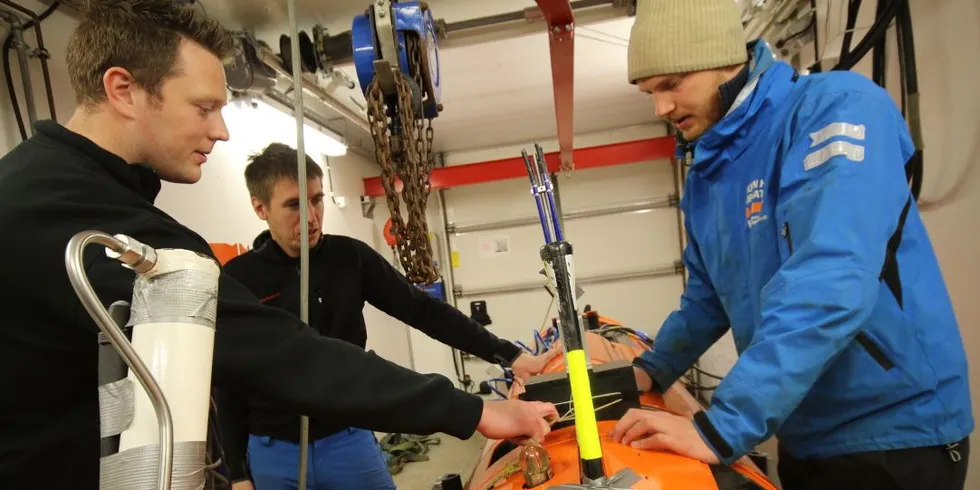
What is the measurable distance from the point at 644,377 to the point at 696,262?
392mm

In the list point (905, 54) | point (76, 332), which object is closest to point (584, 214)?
point (905, 54)

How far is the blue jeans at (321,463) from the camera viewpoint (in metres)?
1.88

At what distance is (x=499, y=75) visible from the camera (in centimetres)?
378

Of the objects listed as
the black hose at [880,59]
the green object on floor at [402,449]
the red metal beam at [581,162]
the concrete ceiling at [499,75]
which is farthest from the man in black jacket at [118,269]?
the red metal beam at [581,162]

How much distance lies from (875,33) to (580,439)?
190 centimetres

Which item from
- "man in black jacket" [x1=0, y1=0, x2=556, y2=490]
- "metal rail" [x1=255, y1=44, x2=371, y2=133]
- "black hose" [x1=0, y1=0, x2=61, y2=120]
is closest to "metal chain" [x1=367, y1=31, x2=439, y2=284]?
"man in black jacket" [x1=0, y1=0, x2=556, y2=490]

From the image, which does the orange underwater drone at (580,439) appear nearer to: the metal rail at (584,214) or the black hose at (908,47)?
the black hose at (908,47)

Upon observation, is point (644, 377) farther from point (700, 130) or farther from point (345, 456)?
point (345, 456)

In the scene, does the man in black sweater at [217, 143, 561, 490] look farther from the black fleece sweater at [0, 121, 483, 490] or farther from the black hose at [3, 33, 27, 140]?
the black fleece sweater at [0, 121, 483, 490]

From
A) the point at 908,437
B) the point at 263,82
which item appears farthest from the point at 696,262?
the point at 263,82

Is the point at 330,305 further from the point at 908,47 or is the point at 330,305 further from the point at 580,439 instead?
the point at 908,47

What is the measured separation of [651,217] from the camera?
18.6 feet

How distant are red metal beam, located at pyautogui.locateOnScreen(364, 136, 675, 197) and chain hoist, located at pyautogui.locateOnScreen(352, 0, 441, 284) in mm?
3437

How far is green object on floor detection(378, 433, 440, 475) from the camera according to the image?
13.9 ft
